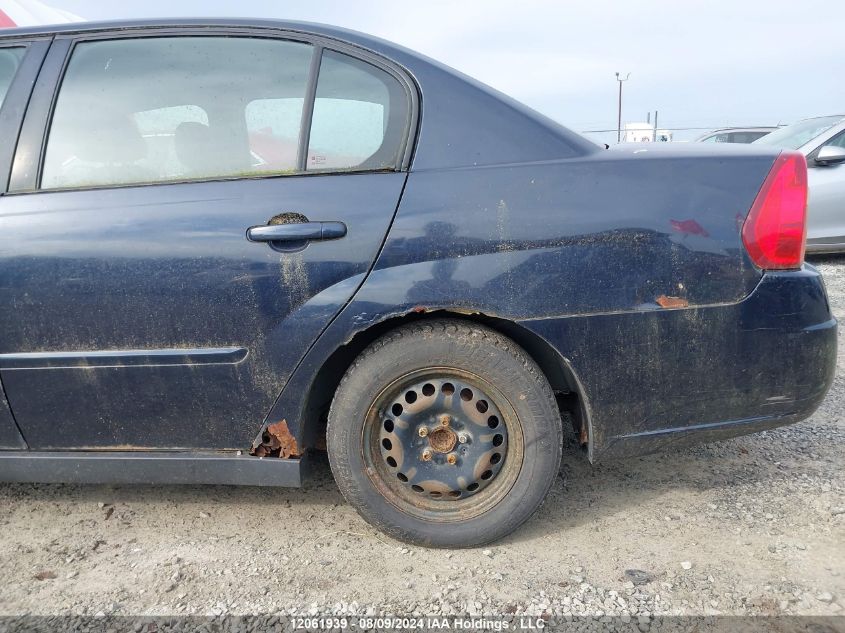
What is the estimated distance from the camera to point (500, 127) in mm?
2078

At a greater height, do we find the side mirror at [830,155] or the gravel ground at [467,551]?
the side mirror at [830,155]

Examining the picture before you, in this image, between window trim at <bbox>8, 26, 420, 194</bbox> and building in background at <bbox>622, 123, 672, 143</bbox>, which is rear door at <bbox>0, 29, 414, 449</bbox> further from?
building in background at <bbox>622, 123, 672, 143</bbox>

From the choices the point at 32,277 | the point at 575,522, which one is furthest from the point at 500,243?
the point at 32,277

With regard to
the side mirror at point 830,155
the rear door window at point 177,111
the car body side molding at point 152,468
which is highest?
the rear door window at point 177,111

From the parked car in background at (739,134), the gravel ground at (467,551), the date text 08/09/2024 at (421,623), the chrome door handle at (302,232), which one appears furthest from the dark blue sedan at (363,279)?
the parked car in background at (739,134)

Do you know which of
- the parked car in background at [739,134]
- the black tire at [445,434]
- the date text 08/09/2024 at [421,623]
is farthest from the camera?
the parked car in background at [739,134]

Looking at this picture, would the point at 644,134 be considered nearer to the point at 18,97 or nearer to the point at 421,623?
the point at 18,97

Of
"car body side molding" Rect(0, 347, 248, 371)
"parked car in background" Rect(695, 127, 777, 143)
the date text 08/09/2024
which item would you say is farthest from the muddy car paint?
"parked car in background" Rect(695, 127, 777, 143)

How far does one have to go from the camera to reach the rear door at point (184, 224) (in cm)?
202

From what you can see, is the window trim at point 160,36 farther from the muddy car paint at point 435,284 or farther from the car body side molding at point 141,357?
the car body side molding at point 141,357

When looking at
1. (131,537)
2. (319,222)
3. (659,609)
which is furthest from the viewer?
(131,537)

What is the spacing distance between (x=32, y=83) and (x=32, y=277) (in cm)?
72

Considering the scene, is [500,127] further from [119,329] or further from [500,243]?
[119,329]

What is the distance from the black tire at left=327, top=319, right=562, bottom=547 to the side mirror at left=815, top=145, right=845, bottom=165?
19.1 feet
